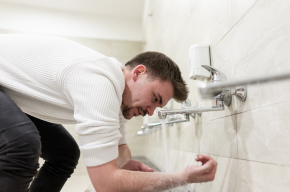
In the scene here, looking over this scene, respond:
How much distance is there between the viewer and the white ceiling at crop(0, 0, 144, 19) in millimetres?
2561

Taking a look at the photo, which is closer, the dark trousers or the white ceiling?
the dark trousers

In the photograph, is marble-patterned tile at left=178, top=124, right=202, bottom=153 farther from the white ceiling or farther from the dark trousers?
the white ceiling

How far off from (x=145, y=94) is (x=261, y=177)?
43 cm

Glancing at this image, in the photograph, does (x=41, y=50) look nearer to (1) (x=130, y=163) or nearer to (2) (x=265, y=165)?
(1) (x=130, y=163)

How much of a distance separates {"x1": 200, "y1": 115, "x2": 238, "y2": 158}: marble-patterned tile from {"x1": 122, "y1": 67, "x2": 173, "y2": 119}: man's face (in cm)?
20

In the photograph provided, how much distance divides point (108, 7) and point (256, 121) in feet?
8.18

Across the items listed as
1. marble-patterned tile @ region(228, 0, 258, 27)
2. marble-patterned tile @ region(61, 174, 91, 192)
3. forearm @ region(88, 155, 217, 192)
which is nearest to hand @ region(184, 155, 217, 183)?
forearm @ region(88, 155, 217, 192)

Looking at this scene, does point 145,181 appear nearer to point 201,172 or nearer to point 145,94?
point 201,172

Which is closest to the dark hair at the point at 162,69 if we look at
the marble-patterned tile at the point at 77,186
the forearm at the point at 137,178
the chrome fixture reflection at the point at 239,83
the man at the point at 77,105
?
the man at the point at 77,105

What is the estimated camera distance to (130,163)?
87 cm

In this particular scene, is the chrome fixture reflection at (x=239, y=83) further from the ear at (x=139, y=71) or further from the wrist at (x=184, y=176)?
the ear at (x=139, y=71)

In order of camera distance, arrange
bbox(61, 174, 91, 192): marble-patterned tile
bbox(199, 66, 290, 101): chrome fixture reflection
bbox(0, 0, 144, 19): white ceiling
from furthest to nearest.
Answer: bbox(0, 0, 144, 19): white ceiling < bbox(61, 174, 91, 192): marble-patterned tile < bbox(199, 66, 290, 101): chrome fixture reflection

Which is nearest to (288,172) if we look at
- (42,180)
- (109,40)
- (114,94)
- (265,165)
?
(265,165)

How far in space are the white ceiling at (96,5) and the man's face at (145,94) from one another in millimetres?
2016
